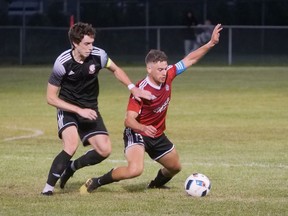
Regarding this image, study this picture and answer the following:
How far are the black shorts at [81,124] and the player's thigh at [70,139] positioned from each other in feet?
0.23

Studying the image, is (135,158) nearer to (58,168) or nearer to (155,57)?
(58,168)

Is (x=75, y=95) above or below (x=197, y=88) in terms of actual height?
above

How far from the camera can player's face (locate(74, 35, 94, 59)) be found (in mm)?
10750

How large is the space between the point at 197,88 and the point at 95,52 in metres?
17.2

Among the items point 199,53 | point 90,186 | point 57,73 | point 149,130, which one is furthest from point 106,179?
point 199,53

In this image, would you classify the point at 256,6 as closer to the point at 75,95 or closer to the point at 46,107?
the point at 46,107

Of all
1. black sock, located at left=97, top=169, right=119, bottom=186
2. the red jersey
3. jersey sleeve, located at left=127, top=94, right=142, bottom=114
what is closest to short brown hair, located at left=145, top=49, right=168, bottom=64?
the red jersey

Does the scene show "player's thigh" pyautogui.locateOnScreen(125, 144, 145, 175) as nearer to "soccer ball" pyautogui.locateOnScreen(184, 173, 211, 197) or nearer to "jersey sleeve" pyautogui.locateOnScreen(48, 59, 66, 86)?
"soccer ball" pyautogui.locateOnScreen(184, 173, 211, 197)

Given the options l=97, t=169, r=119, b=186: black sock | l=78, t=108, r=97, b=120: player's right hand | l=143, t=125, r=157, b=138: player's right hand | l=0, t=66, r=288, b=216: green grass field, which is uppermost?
l=78, t=108, r=97, b=120: player's right hand

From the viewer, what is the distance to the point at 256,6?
151 ft

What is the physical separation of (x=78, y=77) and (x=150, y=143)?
43.2 inches

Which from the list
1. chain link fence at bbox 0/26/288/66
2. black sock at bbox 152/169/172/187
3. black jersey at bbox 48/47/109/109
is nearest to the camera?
black jersey at bbox 48/47/109/109

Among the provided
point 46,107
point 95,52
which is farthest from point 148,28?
point 95,52

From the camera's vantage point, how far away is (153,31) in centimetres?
4234
